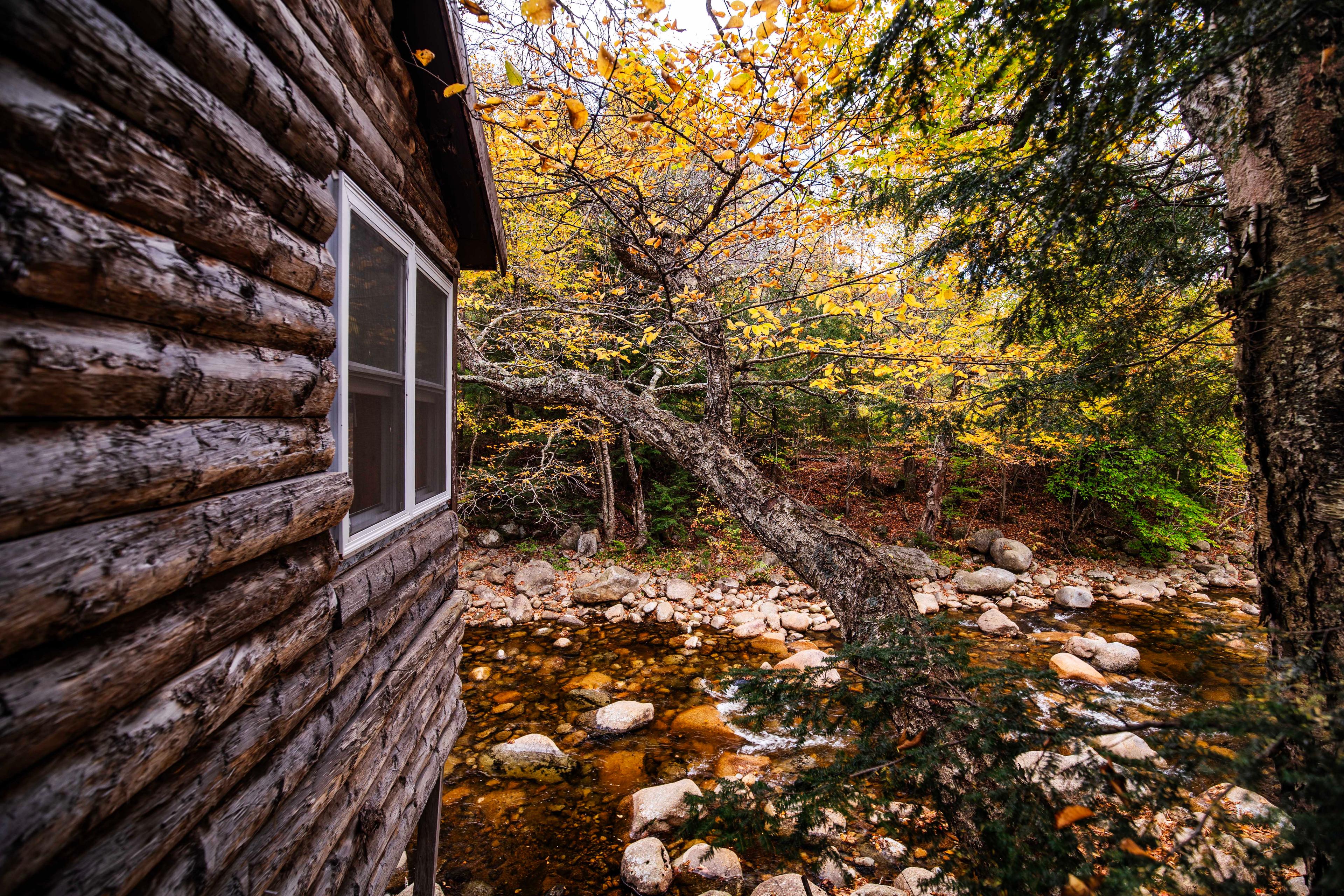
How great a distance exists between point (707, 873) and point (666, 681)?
2973 millimetres

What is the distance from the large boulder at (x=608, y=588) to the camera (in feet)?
29.8

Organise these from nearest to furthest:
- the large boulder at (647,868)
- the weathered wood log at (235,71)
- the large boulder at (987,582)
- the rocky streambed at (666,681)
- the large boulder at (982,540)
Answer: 1. the weathered wood log at (235,71)
2. the large boulder at (647,868)
3. the rocky streambed at (666,681)
4. the large boulder at (987,582)
5. the large boulder at (982,540)

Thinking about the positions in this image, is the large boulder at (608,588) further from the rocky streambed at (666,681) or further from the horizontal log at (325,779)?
the horizontal log at (325,779)

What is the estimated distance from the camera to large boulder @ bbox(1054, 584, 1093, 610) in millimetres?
8742

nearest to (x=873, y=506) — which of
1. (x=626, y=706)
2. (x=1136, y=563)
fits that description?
(x=1136, y=563)

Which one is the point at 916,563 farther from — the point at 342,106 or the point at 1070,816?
the point at 342,106

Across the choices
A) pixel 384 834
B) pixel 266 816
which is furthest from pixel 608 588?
pixel 266 816

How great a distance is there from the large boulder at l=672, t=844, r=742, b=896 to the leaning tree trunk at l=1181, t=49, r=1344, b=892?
3062mm

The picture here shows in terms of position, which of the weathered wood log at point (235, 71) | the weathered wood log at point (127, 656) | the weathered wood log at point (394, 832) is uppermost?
the weathered wood log at point (235, 71)

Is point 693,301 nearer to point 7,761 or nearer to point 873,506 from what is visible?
point 7,761

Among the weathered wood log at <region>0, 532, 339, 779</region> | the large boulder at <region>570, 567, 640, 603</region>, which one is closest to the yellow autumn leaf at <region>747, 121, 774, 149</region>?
the weathered wood log at <region>0, 532, 339, 779</region>

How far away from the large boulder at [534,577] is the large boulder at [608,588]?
0.63 m

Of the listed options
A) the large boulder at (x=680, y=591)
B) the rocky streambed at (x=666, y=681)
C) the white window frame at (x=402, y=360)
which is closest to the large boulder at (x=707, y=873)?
the rocky streambed at (x=666, y=681)

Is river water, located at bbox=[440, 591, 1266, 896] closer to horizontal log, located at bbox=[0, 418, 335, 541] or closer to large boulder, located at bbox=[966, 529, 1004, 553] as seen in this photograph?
horizontal log, located at bbox=[0, 418, 335, 541]
